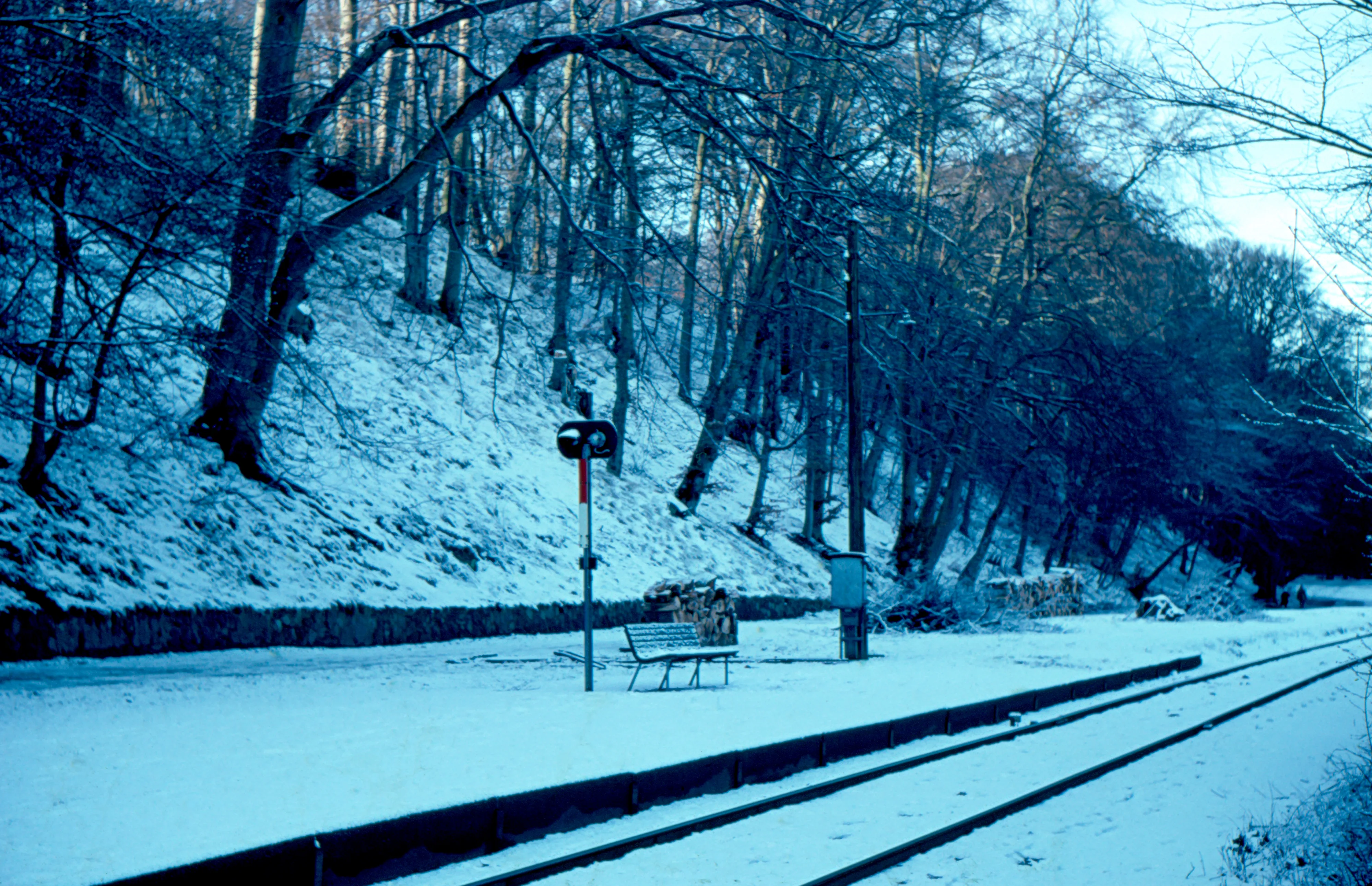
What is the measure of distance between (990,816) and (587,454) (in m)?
5.79

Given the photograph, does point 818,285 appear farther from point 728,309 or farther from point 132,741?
point 132,741

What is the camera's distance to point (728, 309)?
19250mm

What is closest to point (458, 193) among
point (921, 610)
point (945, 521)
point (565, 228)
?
point (565, 228)

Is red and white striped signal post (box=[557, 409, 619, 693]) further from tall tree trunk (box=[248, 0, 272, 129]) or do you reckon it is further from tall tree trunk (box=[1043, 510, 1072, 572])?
tall tree trunk (box=[1043, 510, 1072, 572])

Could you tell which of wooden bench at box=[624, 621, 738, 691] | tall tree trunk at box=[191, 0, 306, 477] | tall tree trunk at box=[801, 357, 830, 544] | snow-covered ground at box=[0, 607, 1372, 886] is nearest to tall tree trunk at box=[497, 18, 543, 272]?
tall tree trunk at box=[191, 0, 306, 477]

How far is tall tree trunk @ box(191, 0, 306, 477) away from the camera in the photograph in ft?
39.6

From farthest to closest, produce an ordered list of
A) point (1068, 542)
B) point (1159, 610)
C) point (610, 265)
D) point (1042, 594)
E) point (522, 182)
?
point (1068, 542)
point (1042, 594)
point (1159, 610)
point (522, 182)
point (610, 265)

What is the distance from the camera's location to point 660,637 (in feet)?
45.2

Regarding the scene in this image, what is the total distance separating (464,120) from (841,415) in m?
18.6

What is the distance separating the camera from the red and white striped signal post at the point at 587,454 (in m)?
12.2

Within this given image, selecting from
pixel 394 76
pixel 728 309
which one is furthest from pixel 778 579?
pixel 394 76

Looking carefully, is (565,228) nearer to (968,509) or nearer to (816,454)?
(816,454)

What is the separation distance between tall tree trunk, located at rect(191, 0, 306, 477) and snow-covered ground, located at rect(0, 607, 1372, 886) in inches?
122

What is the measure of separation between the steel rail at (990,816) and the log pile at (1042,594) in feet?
55.0
